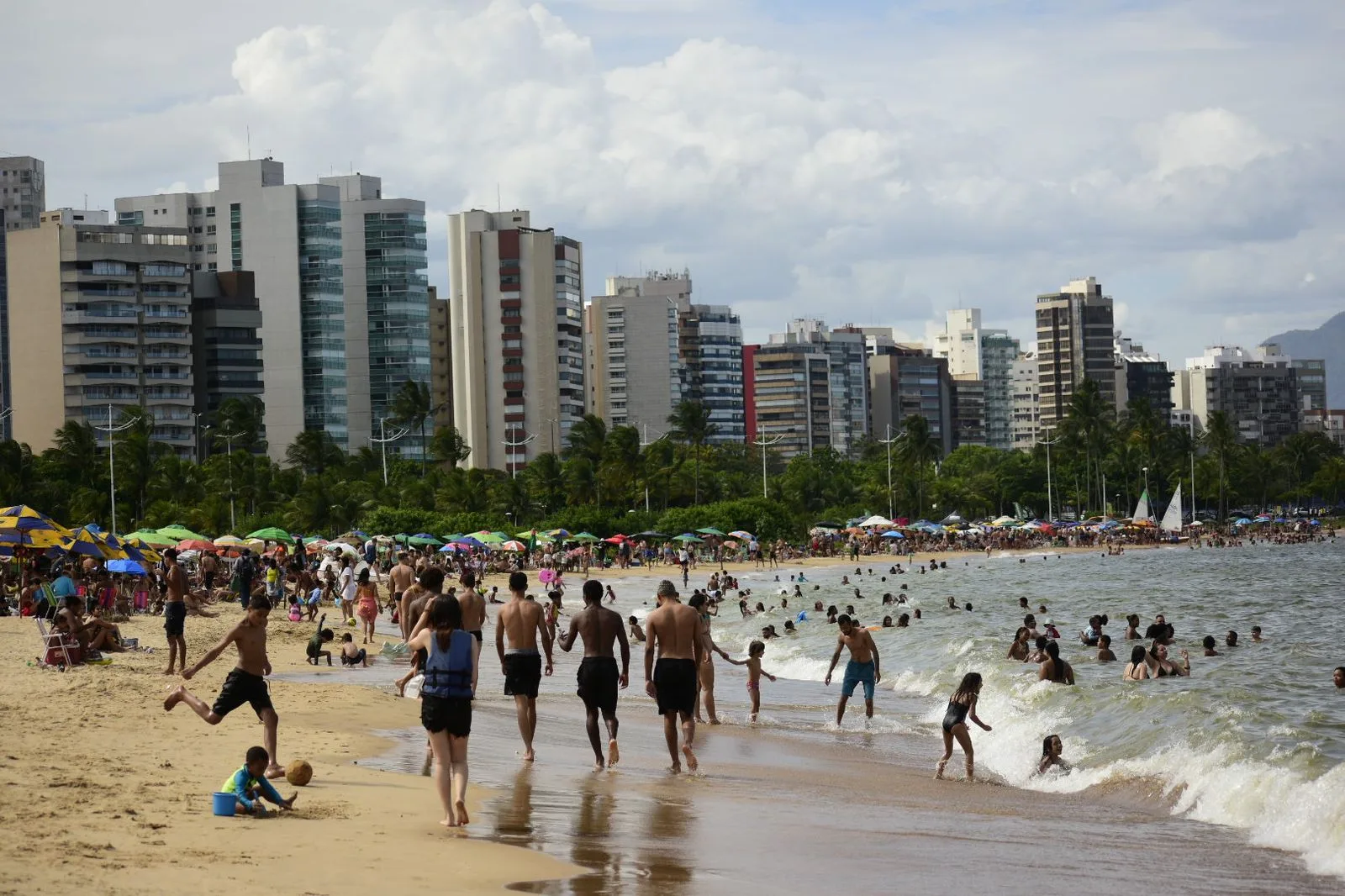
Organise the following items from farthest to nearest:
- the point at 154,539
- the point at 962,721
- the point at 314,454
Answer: the point at 314,454 < the point at 154,539 < the point at 962,721

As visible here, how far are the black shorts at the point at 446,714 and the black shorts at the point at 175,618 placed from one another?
8647 millimetres

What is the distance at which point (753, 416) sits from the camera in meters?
193

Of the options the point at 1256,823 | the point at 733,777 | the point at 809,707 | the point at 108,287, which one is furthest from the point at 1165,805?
the point at 108,287

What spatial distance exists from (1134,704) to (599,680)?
26.9 feet

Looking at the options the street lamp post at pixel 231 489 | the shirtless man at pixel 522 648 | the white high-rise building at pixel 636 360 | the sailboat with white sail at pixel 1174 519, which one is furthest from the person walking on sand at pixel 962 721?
the white high-rise building at pixel 636 360

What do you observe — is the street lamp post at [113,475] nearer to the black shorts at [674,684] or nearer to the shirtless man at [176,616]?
the shirtless man at [176,616]

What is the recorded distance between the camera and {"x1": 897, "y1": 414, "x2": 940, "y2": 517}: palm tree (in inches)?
4722

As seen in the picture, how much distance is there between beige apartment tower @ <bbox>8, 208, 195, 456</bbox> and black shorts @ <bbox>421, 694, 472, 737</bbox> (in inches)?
4144

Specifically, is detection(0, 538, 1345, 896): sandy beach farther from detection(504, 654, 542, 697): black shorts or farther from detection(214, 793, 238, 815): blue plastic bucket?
detection(504, 654, 542, 697): black shorts

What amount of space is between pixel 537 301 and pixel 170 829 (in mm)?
128051

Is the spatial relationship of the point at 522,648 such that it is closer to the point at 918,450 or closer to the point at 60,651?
the point at 60,651

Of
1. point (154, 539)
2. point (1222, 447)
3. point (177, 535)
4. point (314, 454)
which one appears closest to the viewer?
point (154, 539)

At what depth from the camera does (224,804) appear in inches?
344

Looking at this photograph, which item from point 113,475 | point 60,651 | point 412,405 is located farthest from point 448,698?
point 412,405
